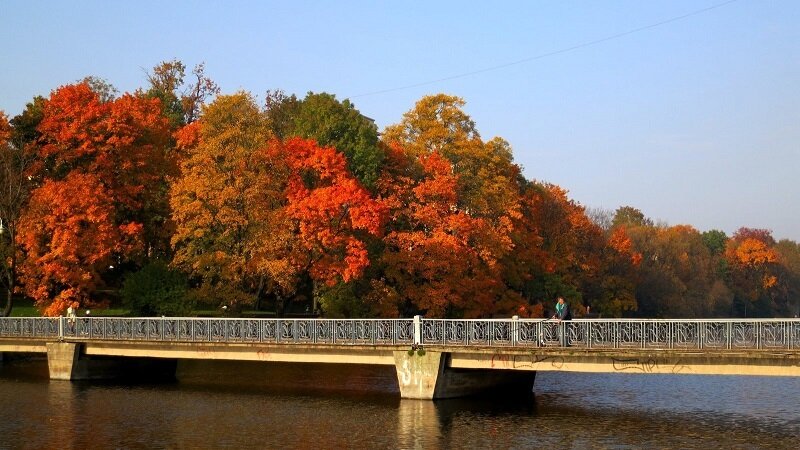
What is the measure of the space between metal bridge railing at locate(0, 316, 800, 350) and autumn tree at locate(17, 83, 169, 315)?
635cm

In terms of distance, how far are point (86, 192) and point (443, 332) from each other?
26186 millimetres

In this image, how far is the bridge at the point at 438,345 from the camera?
3275 cm

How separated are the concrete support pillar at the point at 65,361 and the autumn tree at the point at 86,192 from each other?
821 cm

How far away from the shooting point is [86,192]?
54.7 m

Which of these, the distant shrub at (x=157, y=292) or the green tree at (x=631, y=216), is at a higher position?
the green tree at (x=631, y=216)

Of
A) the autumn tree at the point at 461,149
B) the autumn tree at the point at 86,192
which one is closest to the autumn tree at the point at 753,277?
the autumn tree at the point at 461,149

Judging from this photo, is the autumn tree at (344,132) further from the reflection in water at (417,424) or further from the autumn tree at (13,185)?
the reflection in water at (417,424)

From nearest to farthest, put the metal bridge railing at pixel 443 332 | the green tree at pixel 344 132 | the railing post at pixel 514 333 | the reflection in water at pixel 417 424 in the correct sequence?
the reflection in water at pixel 417 424 → the metal bridge railing at pixel 443 332 → the railing post at pixel 514 333 → the green tree at pixel 344 132

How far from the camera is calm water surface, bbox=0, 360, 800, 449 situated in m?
29.7

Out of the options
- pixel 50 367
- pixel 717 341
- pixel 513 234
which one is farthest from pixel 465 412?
pixel 513 234

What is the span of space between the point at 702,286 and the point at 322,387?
294 ft

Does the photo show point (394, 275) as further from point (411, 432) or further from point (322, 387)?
point (411, 432)

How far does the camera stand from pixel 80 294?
186 ft

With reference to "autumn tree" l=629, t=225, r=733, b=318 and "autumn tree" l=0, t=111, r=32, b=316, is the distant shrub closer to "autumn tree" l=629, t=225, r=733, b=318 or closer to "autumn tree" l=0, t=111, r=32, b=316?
"autumn tree" l=0, t=111, r=32, b=316
